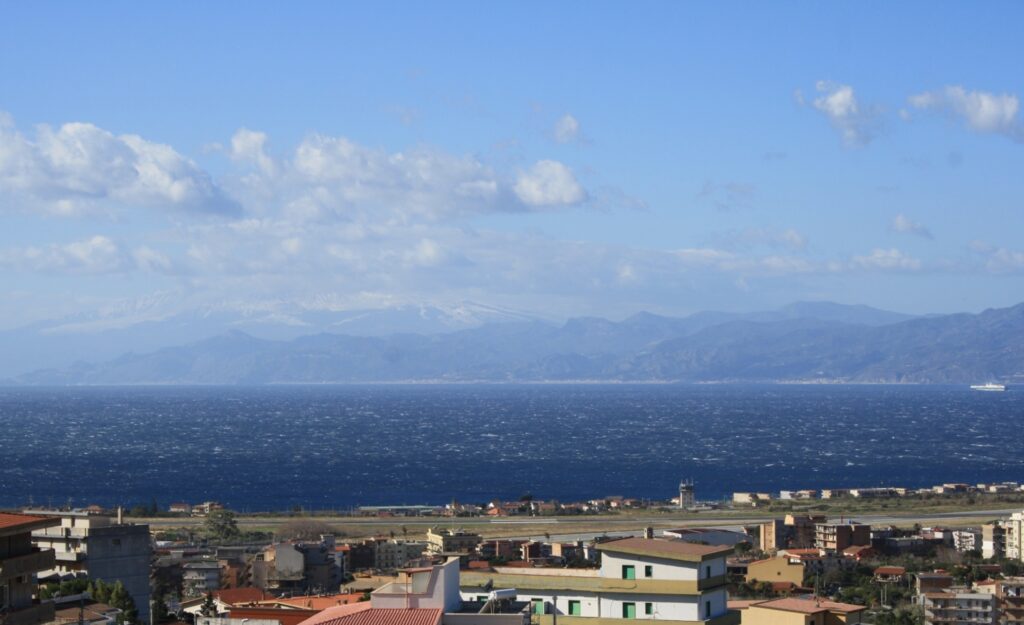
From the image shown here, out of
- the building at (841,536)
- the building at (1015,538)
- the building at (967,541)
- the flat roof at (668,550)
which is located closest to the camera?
the flat roof at (668,550)

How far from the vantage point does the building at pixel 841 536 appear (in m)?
76.0

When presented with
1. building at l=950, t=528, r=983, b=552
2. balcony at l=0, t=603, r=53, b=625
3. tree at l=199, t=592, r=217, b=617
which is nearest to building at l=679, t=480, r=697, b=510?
building at l=950, t=528, r=983, b=552

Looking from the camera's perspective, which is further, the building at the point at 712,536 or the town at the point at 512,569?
the building at the point at 712,536

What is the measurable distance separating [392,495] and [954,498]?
40810 mm

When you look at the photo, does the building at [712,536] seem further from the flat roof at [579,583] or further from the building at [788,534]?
the flat roof at [579,583]

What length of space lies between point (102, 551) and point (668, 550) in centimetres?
2456

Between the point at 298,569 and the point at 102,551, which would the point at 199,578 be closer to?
the point at 298,569

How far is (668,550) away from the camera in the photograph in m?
24.0

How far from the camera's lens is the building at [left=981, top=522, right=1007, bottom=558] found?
74062 millimetres

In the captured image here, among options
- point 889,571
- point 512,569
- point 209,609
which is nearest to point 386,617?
point 512,569

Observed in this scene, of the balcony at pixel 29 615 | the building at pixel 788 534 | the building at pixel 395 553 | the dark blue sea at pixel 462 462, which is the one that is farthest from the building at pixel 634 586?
the dark blue sea at pixel 462 462

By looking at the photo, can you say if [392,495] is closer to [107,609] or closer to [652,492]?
[652,492]

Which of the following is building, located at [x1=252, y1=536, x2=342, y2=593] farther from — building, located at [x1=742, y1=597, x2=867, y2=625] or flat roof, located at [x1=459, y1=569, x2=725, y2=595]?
flat roof, located at [x1=459, y1=569, x2=725, y2=595]

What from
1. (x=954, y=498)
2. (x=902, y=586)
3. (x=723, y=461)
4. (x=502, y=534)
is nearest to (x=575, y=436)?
(x=723, y=461)
